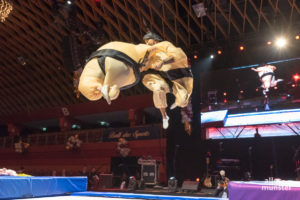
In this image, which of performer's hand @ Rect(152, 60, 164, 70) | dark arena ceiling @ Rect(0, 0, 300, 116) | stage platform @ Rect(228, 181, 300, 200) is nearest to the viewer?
stage platform @ Rect(228, 181, 300, 200)

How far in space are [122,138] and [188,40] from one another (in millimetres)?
4684

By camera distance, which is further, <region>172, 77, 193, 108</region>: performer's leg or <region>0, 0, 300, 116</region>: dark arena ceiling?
<region>0, 0, 300, 116</region>: dark arena ceiling

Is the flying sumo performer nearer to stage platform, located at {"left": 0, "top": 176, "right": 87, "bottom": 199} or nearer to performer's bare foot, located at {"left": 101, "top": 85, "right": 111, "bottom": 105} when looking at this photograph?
performer's bare foot, located at {"left": 101, "top": 85, "right": 111, "bottom": 105}

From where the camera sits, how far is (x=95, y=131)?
12445 millimetres

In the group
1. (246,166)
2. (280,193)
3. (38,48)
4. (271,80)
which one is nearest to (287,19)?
(271,80)

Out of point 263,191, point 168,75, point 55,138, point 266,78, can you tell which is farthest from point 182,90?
point 55,138

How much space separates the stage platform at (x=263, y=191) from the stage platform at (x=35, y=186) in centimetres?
257

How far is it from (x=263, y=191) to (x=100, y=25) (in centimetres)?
844

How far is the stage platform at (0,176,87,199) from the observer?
10.9 feet

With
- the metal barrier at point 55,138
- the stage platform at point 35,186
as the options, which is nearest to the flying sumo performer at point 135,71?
the stage platform at point 35,186

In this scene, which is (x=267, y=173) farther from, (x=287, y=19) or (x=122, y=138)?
(x=122, y=138)

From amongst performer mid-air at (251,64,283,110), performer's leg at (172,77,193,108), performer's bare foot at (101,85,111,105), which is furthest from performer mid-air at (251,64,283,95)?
performer's bare foot at (101,85,111,105)

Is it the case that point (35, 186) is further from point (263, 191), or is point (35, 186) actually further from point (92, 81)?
point (263, 191)

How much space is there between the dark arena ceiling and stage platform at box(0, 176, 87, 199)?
4.77m
